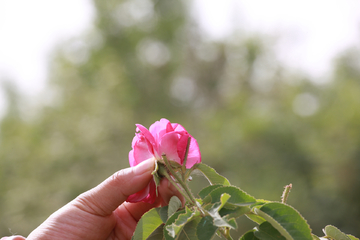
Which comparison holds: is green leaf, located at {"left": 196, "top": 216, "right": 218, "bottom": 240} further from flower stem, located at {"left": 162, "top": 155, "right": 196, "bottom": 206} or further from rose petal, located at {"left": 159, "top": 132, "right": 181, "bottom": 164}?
rose petal, located at {"left": 159, "top": 132, "right": 181, "bottom": 164}

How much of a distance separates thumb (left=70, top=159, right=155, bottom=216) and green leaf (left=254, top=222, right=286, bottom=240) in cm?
23

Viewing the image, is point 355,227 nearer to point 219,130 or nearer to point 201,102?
point 219,130

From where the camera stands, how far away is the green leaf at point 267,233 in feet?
1.31

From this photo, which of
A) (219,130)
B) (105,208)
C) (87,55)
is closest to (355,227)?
(219,130)

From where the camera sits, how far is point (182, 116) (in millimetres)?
5809

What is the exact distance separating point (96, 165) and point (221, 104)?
2966 mm

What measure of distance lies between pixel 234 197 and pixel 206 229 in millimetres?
66

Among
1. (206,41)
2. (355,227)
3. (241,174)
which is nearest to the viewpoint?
(355,227)

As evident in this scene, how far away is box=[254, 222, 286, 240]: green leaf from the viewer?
40 cm

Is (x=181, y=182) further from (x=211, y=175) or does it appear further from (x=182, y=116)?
(x=182, y=116)

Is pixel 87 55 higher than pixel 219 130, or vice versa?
pixel 87 55

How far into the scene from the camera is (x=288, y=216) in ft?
1.25

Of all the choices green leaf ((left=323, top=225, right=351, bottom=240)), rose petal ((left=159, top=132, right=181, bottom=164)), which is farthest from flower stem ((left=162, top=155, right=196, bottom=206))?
green leaf ((left=323, top=225, right=351, bottom=240))

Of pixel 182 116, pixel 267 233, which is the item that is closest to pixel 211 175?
pixel 267 233
